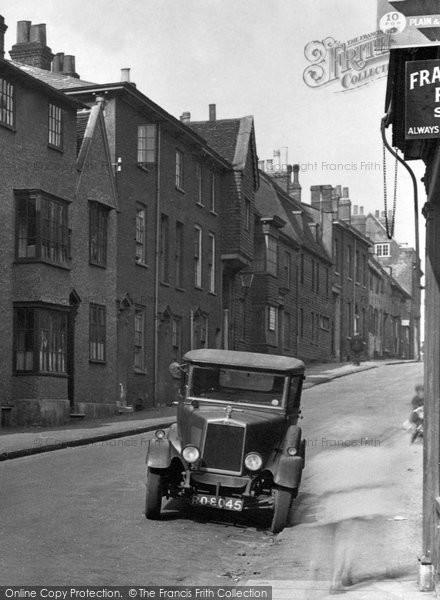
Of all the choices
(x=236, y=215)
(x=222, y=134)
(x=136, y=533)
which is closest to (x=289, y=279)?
(x=222, y=134)

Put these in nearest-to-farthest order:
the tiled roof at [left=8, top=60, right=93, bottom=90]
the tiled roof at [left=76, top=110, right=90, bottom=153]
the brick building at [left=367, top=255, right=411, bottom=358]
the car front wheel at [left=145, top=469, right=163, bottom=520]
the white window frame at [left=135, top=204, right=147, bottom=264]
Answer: the car front wheel at [left=145, top=469, right=163, bottom=520] < the tiled roof at [left=76, top=110, right=90, bottom=153] < the tiled roof at [left=8, top=60, right=93, bottom=90] < the white window frame at [left=135, top=204, right=147, bottom=264] < the brick building at [left=367, top=255, right=411, bottom=358]

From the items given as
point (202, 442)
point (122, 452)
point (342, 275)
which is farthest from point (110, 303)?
point (342, 275)

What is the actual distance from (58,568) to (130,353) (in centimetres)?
2385

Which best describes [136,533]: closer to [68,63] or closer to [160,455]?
[160,455]

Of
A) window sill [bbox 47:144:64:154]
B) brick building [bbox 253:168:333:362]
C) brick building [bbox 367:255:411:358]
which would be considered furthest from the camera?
brick building [bbox 367:255:411:358]

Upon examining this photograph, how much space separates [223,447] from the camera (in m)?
13.2

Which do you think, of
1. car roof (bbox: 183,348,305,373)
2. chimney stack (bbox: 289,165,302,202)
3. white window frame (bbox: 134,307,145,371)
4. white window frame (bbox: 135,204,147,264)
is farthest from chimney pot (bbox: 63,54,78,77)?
chimney stack (bbox: 289,165,302,202)

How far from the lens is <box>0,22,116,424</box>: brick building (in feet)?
88.1

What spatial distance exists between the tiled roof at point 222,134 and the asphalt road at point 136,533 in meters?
25.5

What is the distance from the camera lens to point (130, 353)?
34000mm

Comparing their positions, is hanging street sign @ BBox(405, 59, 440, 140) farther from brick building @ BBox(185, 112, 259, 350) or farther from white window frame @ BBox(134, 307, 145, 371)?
brick building @ BBox(185, 112, 259, 350)

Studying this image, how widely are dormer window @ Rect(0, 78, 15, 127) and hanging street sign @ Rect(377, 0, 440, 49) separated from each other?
792 inches

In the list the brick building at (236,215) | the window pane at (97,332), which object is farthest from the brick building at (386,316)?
Answer: the window pane at (97,332)

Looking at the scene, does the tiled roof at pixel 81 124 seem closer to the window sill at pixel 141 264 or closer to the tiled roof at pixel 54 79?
the tiled roof at pixel 54 79
